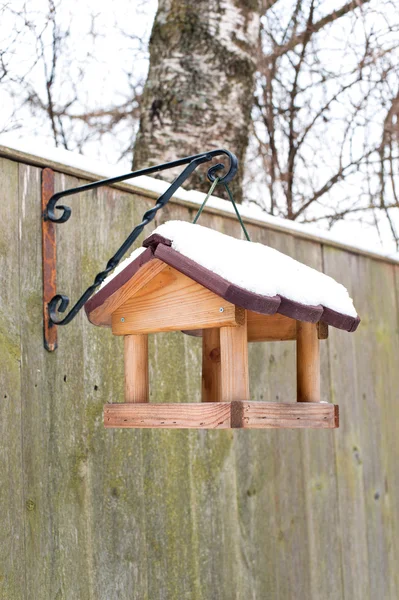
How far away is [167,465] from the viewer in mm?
1937

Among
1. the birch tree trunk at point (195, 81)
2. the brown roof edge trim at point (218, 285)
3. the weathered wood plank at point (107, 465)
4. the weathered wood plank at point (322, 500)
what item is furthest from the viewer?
the birch tree trunk at point (195, 81)

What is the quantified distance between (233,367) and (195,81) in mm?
1678

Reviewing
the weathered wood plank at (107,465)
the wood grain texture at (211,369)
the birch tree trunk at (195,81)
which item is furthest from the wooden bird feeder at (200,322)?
the birch tree trunk at (195,81)

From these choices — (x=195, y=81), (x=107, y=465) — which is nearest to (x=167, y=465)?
(x=107, y=465)

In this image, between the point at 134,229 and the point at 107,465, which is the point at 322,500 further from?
the point at 134,229

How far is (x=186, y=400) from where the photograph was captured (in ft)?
6.55

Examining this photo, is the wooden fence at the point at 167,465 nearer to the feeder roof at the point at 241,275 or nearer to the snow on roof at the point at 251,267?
the feeder roof at the point at 241,275

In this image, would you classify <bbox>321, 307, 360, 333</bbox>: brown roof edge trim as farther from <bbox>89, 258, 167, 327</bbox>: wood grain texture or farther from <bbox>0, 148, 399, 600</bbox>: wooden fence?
<bbox>0, 148, 399, 600</bbox>: wooden fence

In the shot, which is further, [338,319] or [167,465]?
[167,465]

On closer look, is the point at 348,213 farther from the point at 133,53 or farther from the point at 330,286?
the point at 330,286

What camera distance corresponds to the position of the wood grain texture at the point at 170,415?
1.33 m

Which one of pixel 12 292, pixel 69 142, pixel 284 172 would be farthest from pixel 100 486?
pixel 284 172

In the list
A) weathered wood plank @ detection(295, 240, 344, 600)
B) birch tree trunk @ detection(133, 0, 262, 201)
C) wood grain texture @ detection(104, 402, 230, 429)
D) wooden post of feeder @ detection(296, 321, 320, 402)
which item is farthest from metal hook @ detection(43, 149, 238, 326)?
birch tree trunk @ detection(133, 0, 262, 201)

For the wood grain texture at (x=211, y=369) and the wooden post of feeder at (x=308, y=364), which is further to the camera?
the wood grain texture at (x=211, y=369)
